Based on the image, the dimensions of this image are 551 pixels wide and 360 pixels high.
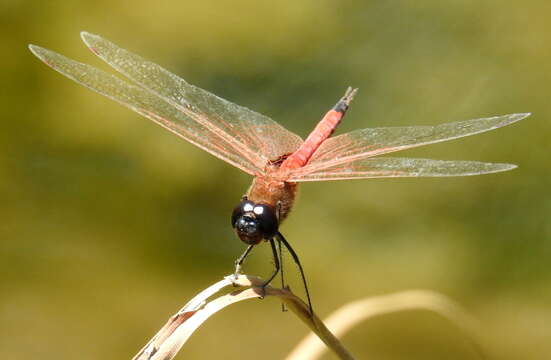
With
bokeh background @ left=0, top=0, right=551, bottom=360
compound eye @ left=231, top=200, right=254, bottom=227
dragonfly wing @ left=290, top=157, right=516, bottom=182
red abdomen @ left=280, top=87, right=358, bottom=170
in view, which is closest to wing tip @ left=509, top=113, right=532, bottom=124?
dragonfly wing @ left=290, top=157, right=516, bottom=182

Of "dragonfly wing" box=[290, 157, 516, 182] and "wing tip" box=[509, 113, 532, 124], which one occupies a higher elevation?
"wing tip" box=[509, 113, 532, 124]

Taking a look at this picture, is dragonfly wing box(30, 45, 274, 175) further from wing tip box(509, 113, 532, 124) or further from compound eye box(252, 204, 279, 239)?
wing tip box(509, 113, 532, 124)

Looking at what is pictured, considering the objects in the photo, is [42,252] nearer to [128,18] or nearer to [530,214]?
[128,18]

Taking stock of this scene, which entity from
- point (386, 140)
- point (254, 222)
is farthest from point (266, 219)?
point (386, 140)

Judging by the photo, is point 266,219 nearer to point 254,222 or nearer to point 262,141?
point 254,222

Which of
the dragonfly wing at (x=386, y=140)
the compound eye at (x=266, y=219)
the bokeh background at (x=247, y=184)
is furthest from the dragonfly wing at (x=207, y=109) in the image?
the bokeh background at (x=247, y=184)

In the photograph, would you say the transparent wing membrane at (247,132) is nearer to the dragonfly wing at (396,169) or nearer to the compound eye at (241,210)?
the dragonfly wing at (396,169)
